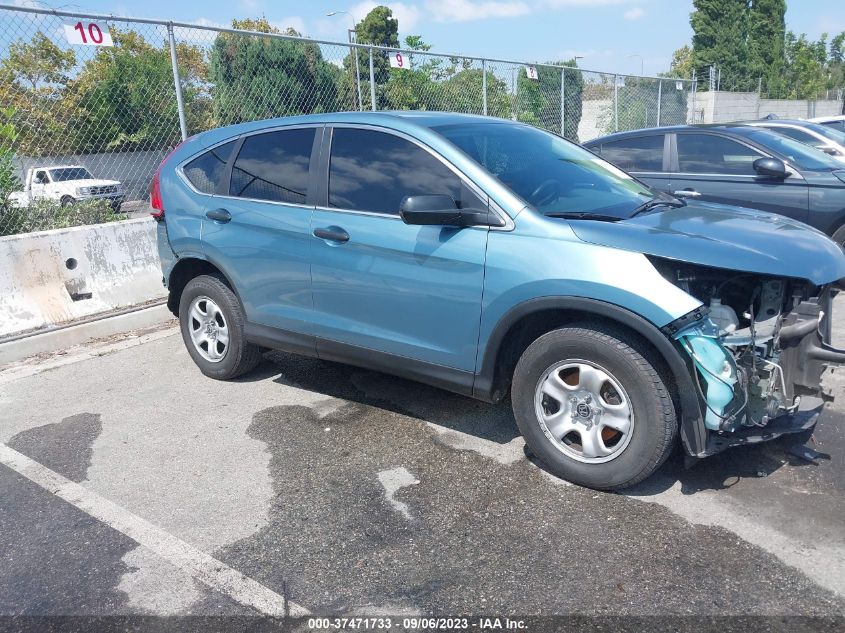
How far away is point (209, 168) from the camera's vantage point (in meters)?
5.17

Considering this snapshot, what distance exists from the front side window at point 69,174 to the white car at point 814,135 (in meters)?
7.72

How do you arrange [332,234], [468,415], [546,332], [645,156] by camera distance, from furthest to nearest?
[645,156]
[468,415]
[332,234]
[546,332]

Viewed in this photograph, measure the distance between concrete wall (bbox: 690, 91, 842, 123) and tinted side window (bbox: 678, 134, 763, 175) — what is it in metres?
11.0

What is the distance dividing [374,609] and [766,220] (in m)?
2.79

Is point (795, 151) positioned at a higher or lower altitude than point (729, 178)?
higher

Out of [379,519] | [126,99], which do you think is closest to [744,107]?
[126,99]

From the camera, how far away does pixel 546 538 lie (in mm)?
3234

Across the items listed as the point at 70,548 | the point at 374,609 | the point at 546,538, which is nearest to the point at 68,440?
the point at 70,548

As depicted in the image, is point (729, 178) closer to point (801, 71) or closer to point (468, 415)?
point (468, 415)

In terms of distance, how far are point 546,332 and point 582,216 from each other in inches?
24.4

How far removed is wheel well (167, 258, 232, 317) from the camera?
17.3ft

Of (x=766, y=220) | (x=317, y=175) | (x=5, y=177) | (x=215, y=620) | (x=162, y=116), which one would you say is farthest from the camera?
(x=162, y=116)

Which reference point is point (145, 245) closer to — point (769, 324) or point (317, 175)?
point (317, 175)

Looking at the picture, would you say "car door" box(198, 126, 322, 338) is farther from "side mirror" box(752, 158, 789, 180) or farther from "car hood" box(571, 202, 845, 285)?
"side mirror" box(752, 158, 789, 180)
